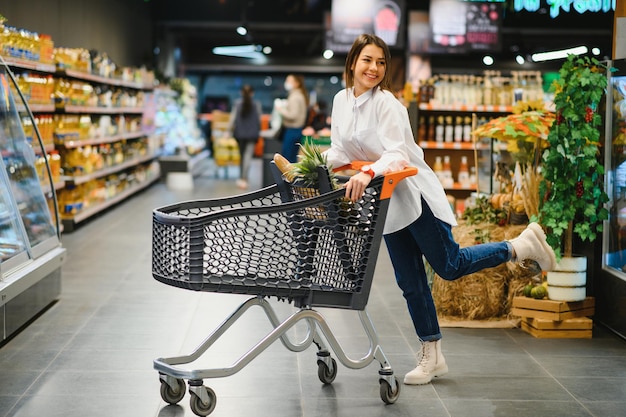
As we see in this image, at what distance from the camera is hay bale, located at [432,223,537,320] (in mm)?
5176

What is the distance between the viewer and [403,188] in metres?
3.50

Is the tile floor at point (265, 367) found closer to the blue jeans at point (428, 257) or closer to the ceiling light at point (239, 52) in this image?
the blue jeans at point (428, 257)

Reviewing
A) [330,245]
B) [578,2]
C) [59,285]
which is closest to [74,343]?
[59,285]

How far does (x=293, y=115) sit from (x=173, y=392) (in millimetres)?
9160

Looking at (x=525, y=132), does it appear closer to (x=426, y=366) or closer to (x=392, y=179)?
(x=426, y=366)

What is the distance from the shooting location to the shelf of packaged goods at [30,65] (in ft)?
22.7

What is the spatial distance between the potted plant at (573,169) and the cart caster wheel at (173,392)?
2275 millimetres

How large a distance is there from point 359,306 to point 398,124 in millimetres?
746

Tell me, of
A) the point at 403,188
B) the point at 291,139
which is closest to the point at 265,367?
the point at 403,188

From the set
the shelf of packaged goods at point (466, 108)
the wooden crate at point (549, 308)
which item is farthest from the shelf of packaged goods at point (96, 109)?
the wooden crate at point (549, 308)

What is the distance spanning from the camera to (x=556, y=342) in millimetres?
4750

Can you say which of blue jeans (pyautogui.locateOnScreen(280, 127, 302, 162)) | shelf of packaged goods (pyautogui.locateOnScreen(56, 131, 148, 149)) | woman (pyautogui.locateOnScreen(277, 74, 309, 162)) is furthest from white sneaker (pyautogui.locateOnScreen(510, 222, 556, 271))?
blue jeans (pyautogui.locateOnScreen(280, 127, 302, 162))

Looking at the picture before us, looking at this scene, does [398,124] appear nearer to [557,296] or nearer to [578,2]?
[557,296]

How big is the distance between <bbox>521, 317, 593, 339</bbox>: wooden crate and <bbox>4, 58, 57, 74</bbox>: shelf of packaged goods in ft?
14.6
